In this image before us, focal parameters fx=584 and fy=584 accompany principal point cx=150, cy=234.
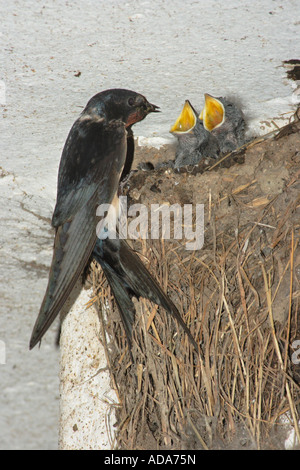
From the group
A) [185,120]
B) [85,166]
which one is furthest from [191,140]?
[85,166]

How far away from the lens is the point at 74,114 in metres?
2.02

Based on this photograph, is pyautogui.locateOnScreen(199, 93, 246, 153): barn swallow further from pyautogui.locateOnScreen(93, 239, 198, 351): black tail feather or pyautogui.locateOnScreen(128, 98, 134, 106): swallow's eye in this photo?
pyautogui.locateOnScreen(93, 239, 198, 351): black tail feather

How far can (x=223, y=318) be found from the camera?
6.29 ft

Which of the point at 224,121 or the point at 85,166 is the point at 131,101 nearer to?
the point at 85,166

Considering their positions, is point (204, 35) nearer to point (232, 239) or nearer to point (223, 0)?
point (223, 0)

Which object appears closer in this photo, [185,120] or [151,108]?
[151,108]

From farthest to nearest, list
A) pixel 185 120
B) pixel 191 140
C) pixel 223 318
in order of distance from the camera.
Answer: pixel 191 140 < pixel 185 120 < pixel 223 318

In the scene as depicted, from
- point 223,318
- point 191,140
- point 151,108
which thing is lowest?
point 223,318

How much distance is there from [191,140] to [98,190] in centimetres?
49

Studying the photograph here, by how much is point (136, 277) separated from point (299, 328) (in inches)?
21.9

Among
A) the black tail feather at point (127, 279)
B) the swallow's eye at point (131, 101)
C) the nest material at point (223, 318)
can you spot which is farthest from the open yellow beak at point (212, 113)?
the black tail feather at point (127, 279)
